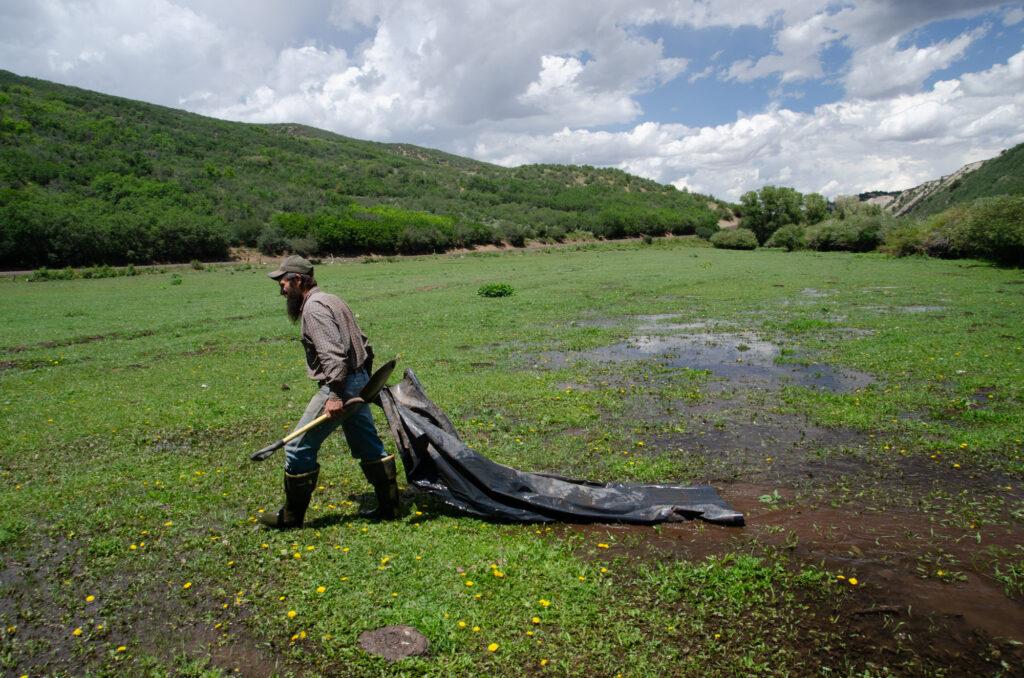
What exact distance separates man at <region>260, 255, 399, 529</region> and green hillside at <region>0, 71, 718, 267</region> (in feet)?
162

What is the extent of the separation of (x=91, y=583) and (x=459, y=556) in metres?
2.83

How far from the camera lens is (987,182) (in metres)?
115

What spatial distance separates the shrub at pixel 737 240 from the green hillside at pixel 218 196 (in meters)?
20.0

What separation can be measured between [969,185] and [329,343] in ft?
488

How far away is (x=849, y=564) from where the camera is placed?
4613 millimetres

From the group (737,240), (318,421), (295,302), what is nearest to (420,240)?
(737,240)

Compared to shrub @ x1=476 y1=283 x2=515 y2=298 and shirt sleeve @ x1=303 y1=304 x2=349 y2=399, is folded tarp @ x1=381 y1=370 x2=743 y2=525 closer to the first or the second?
shirt sleeve @ x1=303 y1=304 x2=349 y2=399

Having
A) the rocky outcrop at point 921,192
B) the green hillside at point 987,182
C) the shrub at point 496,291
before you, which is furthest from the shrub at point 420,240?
the rocky outcrop at point 921,192

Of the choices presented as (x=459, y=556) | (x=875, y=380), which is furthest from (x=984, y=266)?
(x=459, y=556)

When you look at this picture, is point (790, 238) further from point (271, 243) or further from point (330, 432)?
point (330, 432)

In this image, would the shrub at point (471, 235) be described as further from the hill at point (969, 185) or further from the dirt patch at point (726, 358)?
the hill at point (969, 185)

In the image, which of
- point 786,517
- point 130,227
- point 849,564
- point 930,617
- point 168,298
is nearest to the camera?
point 930,617

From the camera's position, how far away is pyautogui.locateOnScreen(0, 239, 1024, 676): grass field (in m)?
3.87

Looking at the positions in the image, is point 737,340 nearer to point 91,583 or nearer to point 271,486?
point 271,486
